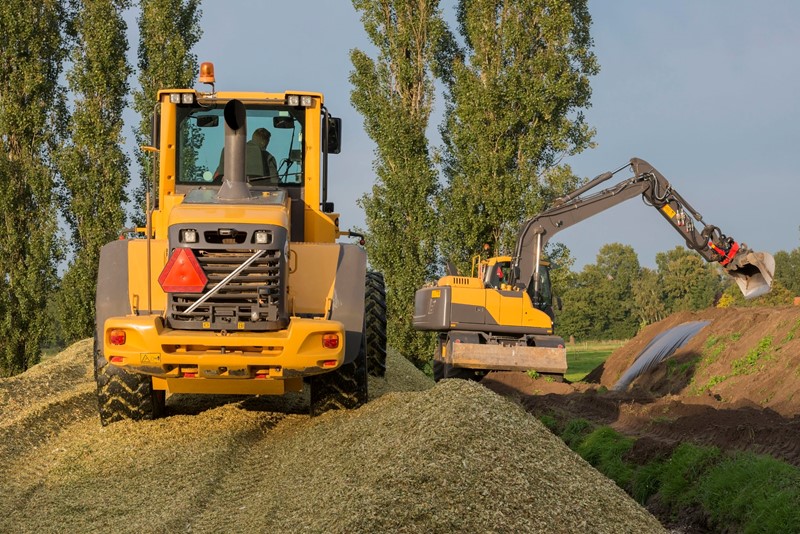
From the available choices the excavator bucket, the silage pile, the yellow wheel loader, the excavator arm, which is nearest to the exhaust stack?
the yellow wheel loader

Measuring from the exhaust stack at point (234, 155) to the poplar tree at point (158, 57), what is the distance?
1729 cm

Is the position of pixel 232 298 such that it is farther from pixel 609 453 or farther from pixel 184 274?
pixel 609 453

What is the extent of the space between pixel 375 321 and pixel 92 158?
16.0 m

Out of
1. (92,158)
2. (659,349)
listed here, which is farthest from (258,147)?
(92,158)

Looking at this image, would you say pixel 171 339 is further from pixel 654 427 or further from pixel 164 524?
pixel 654 427

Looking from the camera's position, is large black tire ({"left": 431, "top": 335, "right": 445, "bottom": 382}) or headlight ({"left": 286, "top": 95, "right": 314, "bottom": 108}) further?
large black tire ({"left": 431, "top": 335, "right": 445, "bottom": 382})

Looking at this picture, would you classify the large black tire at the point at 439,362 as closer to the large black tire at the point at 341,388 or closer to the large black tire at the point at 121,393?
the large black tire at the point at 341,388

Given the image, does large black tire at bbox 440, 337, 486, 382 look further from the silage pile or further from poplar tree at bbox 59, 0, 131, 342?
poplar tree at bbox 59, 0, 131, 342

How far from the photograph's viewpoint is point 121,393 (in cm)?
875

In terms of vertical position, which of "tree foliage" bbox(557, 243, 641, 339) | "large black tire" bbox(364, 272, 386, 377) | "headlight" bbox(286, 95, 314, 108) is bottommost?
"tree foliage" bbox(557, 243, 641, 339)

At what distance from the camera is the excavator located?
16.2 metres

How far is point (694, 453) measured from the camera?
9023 millimetres

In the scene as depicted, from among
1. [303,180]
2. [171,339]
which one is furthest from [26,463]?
[303,180]

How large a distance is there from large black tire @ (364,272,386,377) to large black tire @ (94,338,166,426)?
2625 millimetres
